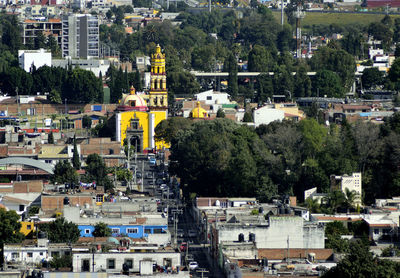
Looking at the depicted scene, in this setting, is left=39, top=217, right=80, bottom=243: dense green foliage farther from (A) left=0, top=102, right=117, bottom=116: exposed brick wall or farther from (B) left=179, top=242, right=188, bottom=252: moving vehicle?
(A) left=0, top=102, right=117, bottom=116: exposed brick wall

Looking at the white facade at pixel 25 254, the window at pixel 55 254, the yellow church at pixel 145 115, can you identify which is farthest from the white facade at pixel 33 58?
the window at pixel 55 254

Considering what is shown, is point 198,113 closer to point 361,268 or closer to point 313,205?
point 313,205

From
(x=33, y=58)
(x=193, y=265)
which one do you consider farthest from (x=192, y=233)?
(x=33, y=58)

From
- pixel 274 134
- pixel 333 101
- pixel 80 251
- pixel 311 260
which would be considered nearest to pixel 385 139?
pixel 274 134

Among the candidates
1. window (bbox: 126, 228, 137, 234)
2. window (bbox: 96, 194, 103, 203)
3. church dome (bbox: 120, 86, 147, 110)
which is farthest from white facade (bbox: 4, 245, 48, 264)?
church dome (bbox: 120, 86, 147, 110)

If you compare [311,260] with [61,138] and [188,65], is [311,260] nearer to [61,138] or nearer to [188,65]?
[61,138]

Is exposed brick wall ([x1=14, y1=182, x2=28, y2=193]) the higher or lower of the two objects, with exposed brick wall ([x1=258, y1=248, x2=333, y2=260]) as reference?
higher
